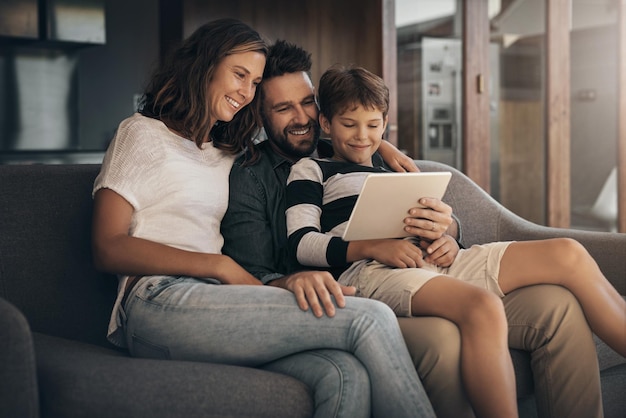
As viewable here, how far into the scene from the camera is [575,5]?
5000mm

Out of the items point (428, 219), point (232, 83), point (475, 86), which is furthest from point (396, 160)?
point (475, 86)

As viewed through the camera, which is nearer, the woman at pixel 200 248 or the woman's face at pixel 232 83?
the woman at pixel 200 248

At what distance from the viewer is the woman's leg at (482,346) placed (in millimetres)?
1644

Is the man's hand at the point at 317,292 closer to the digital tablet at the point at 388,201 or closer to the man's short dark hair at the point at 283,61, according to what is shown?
the digital tablet at the point at 388,201

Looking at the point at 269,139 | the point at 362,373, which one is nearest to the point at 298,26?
the point at 269,139

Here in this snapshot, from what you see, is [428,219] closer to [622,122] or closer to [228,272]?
[228,272]

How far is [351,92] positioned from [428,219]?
16.8 inches

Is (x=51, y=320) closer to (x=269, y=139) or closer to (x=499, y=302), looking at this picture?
(x=269, y=139)

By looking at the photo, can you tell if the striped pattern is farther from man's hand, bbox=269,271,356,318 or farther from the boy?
man's hand, bbox=269,271,356,318

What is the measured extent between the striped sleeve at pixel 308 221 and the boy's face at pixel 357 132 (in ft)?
0.31

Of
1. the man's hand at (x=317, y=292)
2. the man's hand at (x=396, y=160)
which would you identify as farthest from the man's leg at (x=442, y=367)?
the man's hand at (x=396, y=160)

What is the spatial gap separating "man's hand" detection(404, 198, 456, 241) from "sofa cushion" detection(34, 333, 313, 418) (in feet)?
1.70

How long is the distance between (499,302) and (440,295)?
13 centimetres

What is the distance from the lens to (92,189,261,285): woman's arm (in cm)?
177
